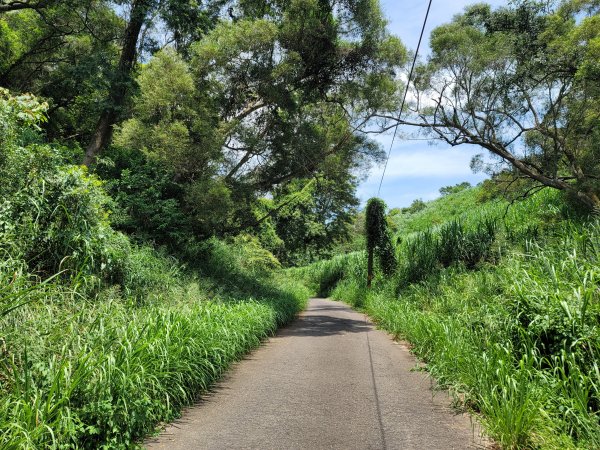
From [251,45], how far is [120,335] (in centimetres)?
969

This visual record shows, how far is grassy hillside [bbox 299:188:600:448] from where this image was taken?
11.6ft

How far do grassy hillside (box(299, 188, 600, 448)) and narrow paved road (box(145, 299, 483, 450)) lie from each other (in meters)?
A: 0.46

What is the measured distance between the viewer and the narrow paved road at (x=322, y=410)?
12.7 ft

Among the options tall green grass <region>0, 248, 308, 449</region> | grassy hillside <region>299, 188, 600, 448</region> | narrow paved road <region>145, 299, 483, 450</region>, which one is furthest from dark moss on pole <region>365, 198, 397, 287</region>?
tall green grass <region>0, 248, 308, 449</region>

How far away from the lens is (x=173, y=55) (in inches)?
447

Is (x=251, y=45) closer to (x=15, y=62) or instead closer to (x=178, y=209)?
(x=178, y=209)

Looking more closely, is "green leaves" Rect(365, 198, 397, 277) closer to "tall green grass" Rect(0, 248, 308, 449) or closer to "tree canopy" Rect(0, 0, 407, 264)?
"tree canopy" Rect(0, 0, 407, 264)

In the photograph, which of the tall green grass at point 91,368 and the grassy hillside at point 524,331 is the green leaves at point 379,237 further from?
the tall green grass at point 91,368

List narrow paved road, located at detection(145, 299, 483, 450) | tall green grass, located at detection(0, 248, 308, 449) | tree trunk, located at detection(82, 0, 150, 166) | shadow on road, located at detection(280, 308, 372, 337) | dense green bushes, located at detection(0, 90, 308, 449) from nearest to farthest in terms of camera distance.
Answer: tall green grass, located at detection(0, 248, 308, 449), dense green bushes, located at detection(0, 90, 308, 449), narrow paved road, located at detection(145, 299, 483, 450), shadow on road, located at detection(280, 308, 372, 337), tree trunk, located at detection(82, 0, 150, 166)

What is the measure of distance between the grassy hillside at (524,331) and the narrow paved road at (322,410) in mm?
462

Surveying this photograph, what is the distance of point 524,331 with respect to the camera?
4672 mm

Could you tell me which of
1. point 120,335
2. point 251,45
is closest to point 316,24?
point 251,45

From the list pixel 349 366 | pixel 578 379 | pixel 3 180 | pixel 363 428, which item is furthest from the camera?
pixel 349 366

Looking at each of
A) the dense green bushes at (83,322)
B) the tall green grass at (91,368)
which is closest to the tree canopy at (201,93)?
the dense green bushes at (83,322)
